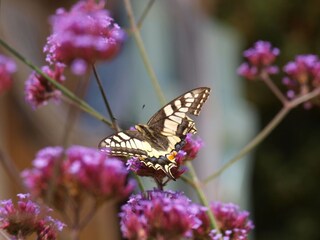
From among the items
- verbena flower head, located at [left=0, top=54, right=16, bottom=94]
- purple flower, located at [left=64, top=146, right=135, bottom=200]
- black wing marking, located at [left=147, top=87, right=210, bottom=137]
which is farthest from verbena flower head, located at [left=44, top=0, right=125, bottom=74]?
black wing marking, located at [left=147, top=87, right=210, bottom=137]

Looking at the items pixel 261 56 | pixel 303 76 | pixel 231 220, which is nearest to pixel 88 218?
pixel 231 220

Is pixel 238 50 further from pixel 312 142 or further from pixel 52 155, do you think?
pixel 52 155

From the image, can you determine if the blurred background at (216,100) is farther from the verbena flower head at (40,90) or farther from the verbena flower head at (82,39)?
the verbena flower head at (82,39)

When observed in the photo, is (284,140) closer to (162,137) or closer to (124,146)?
(162,137)

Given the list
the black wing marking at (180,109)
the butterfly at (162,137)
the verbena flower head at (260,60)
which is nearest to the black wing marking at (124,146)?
the butterfly at (162,137)

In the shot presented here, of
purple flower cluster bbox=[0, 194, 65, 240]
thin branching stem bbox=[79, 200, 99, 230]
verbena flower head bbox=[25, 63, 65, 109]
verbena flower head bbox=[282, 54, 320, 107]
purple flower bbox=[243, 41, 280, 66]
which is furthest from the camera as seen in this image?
purple flower bbox=[243, 41, 280, 66]

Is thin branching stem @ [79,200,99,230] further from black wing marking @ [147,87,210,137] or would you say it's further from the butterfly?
black wing marking @ [147,87,210,137]
